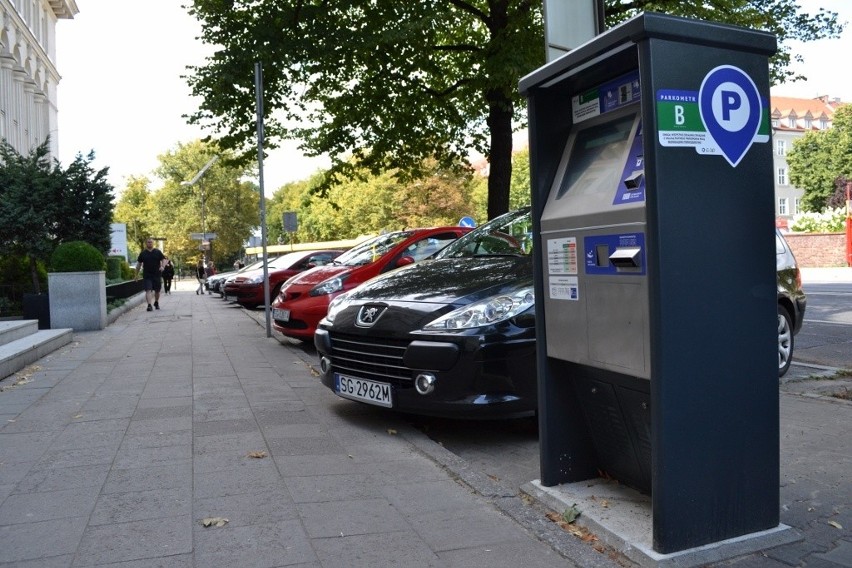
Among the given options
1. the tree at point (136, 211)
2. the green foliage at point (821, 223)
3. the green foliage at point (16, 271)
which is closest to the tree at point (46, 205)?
the green foliage at point (16, 271)

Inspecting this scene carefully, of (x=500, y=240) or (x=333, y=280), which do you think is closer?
(x=500, y=240)

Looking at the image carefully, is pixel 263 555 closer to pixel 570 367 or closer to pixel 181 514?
pixel 181 514

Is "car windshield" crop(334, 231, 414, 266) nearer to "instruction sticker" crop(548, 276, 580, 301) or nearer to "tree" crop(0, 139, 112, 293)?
"instruction sticker" crop(548, 276, 580, 301)

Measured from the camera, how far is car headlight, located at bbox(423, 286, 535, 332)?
193 inches

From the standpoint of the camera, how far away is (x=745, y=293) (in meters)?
3.15

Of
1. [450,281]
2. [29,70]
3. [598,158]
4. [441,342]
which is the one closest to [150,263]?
[450,281]

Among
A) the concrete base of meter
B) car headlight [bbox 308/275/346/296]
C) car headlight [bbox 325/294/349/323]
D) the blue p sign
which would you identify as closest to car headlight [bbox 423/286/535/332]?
car headlight [bbox 325/294/349/323]

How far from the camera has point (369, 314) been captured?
5.44 metres

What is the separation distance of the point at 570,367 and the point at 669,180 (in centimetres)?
124

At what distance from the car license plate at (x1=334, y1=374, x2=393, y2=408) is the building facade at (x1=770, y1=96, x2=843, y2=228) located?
82.7 metres

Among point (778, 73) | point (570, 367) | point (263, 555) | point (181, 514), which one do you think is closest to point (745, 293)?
point (570, 367)

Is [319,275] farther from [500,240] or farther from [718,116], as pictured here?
[718,116]

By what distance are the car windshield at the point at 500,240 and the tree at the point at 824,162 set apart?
240 feet

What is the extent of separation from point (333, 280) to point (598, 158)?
6.57m
